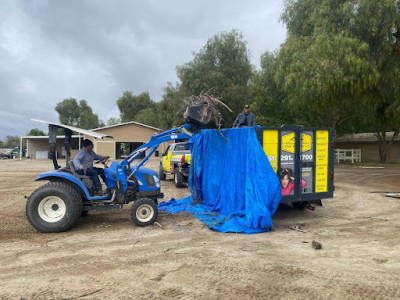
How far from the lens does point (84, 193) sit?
679 centimetres

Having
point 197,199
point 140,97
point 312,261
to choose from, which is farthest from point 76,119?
point 312,261

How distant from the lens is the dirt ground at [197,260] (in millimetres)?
3865

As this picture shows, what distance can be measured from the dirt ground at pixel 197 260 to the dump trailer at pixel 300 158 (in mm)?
747

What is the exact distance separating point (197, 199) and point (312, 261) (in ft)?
16.1

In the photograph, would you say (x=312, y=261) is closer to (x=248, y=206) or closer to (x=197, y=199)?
(x=248, y=206)

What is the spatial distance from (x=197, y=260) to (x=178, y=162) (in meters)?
8.54

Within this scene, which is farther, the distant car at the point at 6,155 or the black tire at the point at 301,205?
the distant car at the point at 6,155

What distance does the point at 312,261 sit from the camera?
4.84m

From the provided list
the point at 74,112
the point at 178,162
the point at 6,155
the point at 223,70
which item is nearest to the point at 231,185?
the point at 178,162

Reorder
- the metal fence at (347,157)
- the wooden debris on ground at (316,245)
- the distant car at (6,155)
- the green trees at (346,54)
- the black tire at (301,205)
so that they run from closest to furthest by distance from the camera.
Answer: the wooden debris on ground at (316,245)
the black tire at (301,205)
the green trees at (346,54)
the metal fence at (347,157)
the distant car at (6,155)

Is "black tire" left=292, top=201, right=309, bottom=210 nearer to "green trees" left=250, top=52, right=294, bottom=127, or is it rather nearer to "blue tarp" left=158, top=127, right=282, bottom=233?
"blue tarp" left=158, top=127, right=282, bottom=233

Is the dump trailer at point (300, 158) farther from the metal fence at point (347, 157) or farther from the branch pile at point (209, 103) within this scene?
the metal fence at point (347, 157)

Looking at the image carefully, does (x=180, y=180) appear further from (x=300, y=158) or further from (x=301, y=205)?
(x=300, y=158)

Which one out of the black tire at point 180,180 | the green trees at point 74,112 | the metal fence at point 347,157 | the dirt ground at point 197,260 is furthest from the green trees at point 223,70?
the green trees at point 74,112
